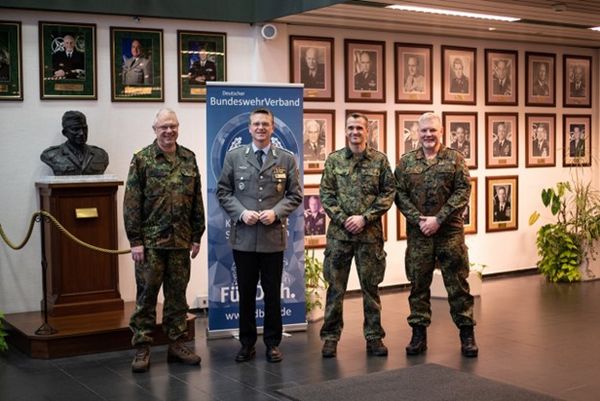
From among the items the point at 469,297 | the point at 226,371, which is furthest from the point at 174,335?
the point at 469,297

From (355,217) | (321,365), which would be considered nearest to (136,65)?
(355,217)

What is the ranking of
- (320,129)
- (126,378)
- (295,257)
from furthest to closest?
(320,129)
(295,257)
(126,378)

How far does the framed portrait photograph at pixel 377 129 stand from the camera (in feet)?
30.5

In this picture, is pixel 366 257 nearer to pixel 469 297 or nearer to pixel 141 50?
pixel 469 297

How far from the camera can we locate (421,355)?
20.9ft

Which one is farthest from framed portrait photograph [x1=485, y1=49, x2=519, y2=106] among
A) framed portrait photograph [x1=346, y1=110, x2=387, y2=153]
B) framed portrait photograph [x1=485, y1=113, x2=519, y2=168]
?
framed portrait photograph [x1=346, y1=110, x2=387, y2=153]

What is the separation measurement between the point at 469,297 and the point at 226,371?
1.83 meters

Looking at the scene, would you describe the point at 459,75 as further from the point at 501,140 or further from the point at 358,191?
the point at 358,191

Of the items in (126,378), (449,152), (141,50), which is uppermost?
(141,50)

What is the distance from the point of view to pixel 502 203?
1039cm

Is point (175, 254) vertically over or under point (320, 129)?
under

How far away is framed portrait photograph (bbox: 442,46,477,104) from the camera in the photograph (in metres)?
9.79

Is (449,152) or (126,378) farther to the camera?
(449,152)

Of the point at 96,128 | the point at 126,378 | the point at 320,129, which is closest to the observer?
the point at 126,378
